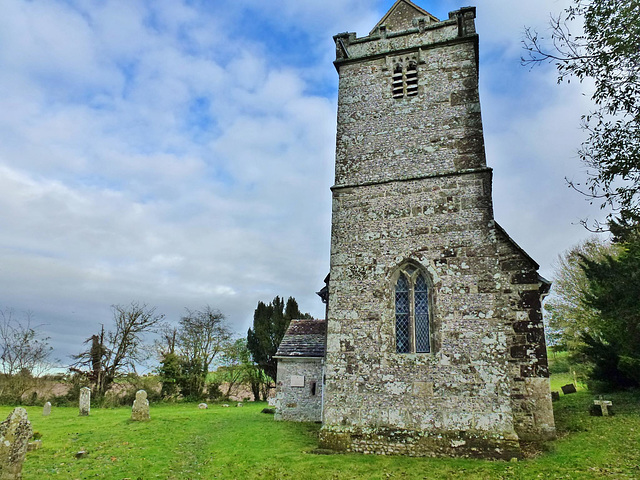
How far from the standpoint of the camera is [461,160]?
1124 cm

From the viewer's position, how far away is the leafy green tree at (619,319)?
14055mm

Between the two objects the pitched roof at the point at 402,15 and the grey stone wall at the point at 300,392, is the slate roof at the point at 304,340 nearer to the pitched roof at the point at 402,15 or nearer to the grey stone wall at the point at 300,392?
the grey stone wall at the point at 300,392

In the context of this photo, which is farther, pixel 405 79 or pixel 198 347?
pixel 198 347

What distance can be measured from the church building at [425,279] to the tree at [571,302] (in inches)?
679

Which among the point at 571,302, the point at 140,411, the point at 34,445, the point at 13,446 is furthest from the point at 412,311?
the point at 571,302

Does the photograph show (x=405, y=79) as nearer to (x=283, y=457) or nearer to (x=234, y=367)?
(x=283, y=457)

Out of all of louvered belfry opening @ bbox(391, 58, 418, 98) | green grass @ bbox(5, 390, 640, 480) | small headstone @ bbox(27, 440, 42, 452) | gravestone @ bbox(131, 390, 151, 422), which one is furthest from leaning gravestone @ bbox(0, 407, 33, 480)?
louvered belfry opening @ bbox(391, 58, 418, 98)

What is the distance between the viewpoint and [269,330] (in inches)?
1337

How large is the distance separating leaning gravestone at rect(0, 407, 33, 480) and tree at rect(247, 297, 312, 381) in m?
23.8

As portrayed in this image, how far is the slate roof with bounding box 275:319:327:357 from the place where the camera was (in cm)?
1758

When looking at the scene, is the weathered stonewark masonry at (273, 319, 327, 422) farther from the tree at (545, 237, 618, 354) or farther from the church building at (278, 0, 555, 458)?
the tree at (545, 237, 618, 354)

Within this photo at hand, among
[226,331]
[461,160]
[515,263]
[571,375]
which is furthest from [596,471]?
[226,331]

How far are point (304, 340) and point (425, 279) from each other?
940cm

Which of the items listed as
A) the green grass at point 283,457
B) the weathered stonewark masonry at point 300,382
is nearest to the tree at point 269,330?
the weathered stonewark masonry at point 300,382
